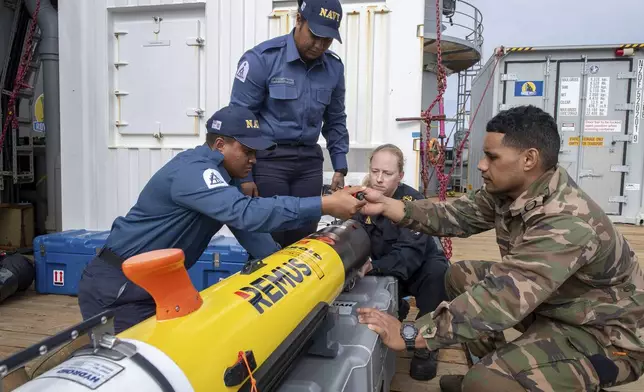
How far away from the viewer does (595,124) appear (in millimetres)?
7535

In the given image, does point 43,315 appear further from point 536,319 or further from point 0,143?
point 536,319

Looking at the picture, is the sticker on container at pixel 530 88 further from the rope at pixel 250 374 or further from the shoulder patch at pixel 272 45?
the rope at pixel 250 374

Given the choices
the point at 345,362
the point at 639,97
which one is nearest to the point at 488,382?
the point at 345,362

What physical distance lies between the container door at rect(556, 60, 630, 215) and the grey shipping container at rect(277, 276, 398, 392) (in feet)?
22.5

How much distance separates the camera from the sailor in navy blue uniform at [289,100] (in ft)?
8.65

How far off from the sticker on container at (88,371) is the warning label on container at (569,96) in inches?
322

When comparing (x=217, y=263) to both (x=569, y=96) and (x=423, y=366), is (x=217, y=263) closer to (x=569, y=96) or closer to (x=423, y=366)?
(x=423, y=366)

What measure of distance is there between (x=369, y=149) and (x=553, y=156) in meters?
2.10

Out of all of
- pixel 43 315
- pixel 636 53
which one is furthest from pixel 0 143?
pixel 636 53

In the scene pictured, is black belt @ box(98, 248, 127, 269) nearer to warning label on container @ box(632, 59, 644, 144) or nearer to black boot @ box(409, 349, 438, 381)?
black boot @ box(409, 349, 438, 381)

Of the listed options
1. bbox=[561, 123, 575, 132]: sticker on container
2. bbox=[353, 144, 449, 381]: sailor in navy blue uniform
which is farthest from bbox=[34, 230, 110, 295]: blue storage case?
bbox=[561, 123, 575, 132]: sticker on container

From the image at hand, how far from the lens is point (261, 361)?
1281mm

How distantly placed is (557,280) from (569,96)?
6992mm

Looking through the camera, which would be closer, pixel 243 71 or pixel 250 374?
pixel 250 374
